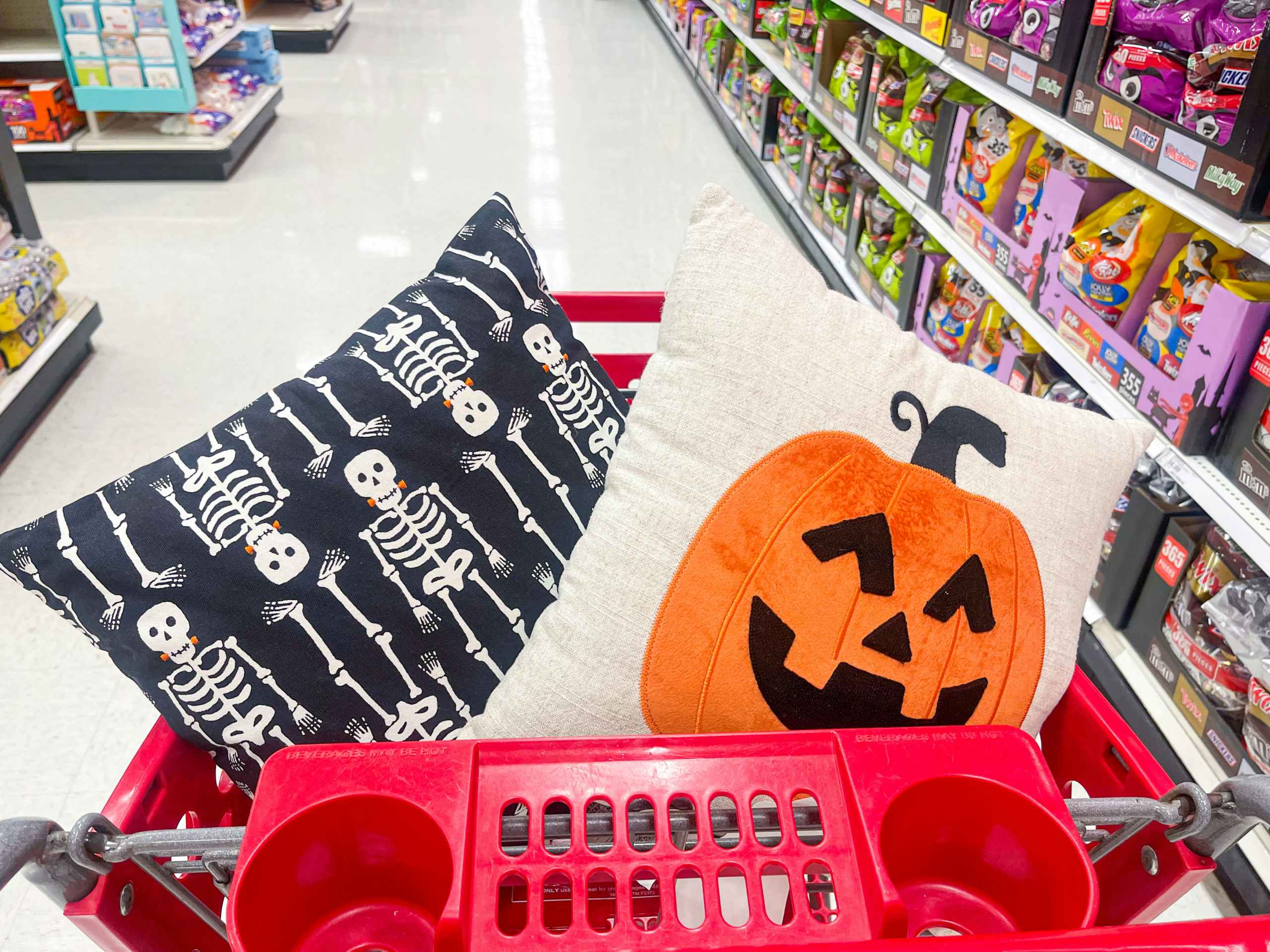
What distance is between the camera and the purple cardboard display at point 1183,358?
4.42 ft

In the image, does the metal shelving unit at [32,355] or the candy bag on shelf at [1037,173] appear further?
the metal shelving unit at [32,355]

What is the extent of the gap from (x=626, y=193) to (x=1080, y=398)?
102 inches

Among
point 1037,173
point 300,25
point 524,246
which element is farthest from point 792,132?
point 300,25

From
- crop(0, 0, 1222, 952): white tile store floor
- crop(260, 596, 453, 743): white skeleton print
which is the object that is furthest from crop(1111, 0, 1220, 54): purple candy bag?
crop(260, 596, 453, 743): white skeleton print

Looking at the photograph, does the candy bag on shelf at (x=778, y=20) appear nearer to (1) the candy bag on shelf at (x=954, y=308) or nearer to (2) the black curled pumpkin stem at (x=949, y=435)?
(1) the candy bag on shelf at (x=954, y=308)

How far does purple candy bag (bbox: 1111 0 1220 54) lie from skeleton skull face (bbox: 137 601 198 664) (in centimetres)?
155

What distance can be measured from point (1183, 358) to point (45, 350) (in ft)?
8.63

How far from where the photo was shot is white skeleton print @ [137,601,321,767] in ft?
2.41

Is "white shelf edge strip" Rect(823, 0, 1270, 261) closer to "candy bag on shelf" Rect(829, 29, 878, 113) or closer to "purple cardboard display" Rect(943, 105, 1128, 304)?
"purple cardboard display" Rect(943, 105, 1128, 304)

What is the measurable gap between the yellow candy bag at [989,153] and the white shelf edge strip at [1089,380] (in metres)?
0.13

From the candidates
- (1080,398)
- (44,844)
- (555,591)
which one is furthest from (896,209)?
(44,844)

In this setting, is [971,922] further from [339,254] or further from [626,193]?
[626,193]

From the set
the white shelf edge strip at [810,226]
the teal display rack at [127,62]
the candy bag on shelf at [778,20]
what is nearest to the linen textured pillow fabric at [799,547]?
the white shelf edge strip at [810,226]

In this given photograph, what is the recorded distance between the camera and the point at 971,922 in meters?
0.67
